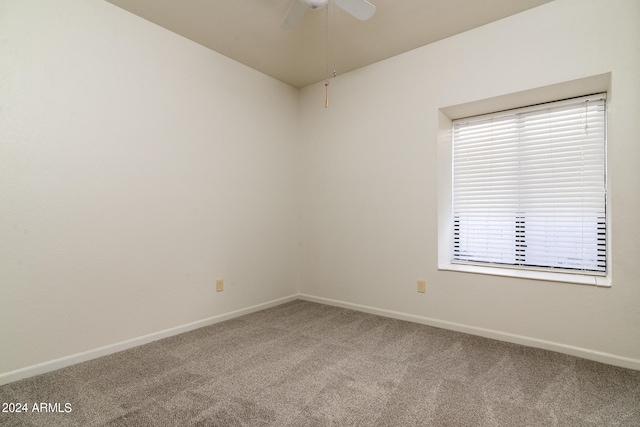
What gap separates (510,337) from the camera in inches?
104

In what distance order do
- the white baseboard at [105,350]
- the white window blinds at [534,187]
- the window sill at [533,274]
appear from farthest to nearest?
the white window blinds at [534,187]
the window sill at [533,274]
the white baseboard at [105,350]

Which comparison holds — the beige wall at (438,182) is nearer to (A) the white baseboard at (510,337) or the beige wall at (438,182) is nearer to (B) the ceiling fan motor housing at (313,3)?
(A) the white baseboard at (510,337)

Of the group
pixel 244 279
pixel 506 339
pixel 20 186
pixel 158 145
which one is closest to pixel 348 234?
pixel 244 279

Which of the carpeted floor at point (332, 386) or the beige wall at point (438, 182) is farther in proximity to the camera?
the beige wall at point (438, 182)

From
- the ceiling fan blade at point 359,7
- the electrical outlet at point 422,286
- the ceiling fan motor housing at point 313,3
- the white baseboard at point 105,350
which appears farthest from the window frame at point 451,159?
the white baseboard at point 105,350

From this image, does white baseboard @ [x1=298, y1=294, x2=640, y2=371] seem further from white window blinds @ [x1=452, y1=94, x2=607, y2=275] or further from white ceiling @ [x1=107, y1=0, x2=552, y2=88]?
white ceiling @ [x1=107, y1=0, x2=552, y2=88]

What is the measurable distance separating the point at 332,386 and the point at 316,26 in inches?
104

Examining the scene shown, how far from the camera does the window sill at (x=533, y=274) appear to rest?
2381 mm

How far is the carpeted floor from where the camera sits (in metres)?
1.67

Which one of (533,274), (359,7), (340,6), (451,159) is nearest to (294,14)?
(340,6)

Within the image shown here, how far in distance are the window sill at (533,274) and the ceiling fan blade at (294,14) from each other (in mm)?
2297

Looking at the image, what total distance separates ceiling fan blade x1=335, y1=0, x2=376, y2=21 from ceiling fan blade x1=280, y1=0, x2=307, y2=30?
0.77 ft

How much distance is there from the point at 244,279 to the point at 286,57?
88.7 inches

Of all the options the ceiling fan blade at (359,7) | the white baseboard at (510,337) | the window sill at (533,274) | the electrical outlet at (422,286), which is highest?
the ceiling fan blade at (359,7)
